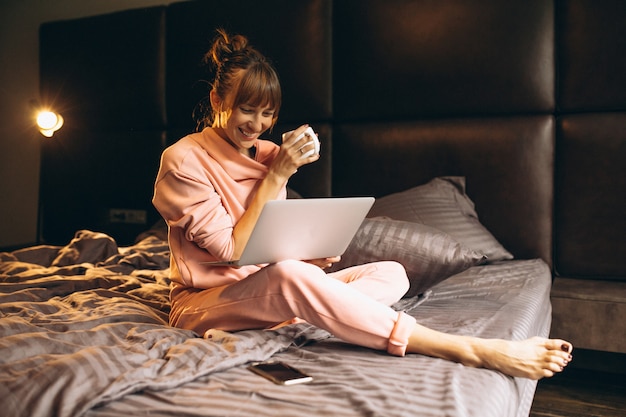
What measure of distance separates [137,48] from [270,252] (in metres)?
2.18

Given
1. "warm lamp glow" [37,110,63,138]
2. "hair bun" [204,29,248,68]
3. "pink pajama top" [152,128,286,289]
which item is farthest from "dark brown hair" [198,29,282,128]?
"warm lamp glow" [37,110,63,138]

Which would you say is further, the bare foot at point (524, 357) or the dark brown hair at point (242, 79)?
the dark brown hair at point (242, 79)

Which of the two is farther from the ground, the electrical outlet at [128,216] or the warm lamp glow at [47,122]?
the warm lamp glow at [47,122]

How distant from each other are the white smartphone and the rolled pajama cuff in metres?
0.22

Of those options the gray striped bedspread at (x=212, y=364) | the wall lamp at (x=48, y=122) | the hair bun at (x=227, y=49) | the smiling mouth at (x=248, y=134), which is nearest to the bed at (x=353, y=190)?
the gray striped bedspread at (x=212, y=364)

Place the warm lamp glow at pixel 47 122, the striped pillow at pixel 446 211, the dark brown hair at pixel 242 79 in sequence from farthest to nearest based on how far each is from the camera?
the warm lamp glow at pixel 47 122, the striped pillow at pixel 446 211, the dark brown hair at pixel 242 79

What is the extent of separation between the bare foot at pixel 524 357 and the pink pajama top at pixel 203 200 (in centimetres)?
62

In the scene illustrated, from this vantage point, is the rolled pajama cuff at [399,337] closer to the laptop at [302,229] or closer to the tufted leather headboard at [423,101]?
the laptop at [302,229]

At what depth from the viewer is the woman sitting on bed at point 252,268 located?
1.22 meters

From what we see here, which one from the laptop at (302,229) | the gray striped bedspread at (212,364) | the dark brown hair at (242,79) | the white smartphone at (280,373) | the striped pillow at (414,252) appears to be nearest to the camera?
the gray striped bedspread at (212,364)

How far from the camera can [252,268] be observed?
153 centimetres

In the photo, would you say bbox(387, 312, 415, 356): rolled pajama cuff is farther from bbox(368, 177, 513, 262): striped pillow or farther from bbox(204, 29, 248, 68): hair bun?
bbox(368, 177, 513, 262): striped pillow

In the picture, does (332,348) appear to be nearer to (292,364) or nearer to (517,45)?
(292,364)

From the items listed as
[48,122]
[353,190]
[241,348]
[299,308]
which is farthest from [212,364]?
[48,122]
